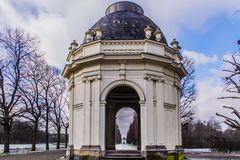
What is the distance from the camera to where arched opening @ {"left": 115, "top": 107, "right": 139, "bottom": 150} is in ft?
83.0

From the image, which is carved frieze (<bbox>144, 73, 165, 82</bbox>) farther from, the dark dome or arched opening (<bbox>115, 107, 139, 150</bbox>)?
arched opening (<bbox>115, 107, 139, 150</bbox>)

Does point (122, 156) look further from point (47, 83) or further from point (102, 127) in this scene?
point (47, 83)

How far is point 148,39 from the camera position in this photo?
19828 millimetres

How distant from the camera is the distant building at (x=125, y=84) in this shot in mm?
19047

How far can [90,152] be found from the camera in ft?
61.5

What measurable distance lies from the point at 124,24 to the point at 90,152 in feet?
27.6

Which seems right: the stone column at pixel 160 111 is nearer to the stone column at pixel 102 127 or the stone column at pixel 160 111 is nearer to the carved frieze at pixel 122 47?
the carved frieze at pixel 122 47

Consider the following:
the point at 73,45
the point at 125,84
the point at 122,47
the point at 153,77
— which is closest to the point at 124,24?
the point at 122,47

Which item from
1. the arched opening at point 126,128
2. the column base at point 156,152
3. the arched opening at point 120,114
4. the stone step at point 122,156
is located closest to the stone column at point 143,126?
the column base at point 156,152

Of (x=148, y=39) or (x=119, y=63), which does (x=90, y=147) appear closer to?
(x=119, y=63)

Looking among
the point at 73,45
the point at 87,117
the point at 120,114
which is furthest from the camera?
the point at 120,114

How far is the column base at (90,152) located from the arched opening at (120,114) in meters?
4.08

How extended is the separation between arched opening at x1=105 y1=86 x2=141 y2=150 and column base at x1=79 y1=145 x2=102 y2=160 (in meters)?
4.08

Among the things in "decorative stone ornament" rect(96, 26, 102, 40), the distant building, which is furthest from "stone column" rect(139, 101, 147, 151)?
"decorative stone ornament" rect(96, 26, 102, 40)
